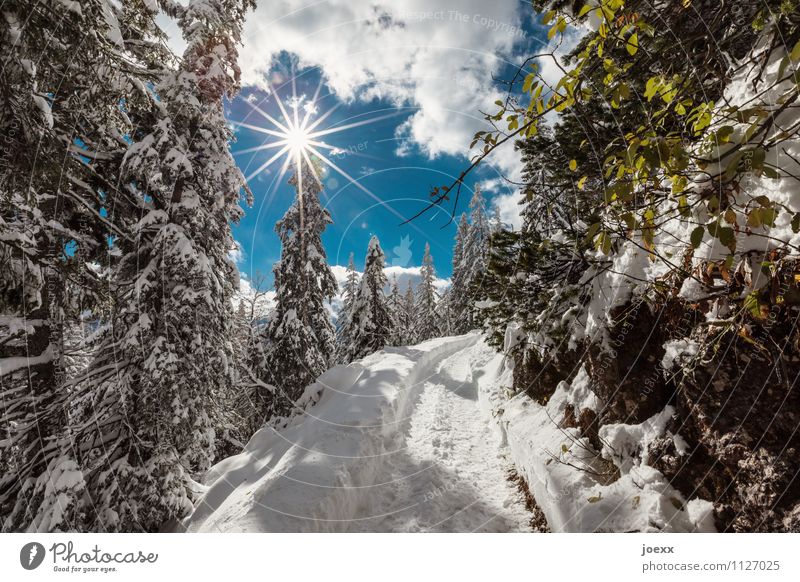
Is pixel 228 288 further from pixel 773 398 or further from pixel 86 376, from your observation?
pixel 773 398

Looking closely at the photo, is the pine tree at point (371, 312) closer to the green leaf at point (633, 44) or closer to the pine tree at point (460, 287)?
the pine tree at point (460, 287)

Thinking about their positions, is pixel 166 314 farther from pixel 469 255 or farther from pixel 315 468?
pixel 469 255

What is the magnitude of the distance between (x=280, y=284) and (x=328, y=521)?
45.7ft

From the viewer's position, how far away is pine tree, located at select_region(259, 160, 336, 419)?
622 inches

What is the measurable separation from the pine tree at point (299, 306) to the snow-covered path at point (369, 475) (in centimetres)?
606

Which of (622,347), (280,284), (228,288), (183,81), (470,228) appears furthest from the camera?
(470,228)

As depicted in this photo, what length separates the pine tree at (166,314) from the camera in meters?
6.36

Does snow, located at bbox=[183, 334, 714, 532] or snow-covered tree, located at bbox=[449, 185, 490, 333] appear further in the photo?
snow-covered tree, located at bbox=[449, 185, 490, 333]

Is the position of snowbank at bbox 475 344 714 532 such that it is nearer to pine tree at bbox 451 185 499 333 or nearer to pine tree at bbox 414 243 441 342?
pine tree at bbox 451 185 499 333

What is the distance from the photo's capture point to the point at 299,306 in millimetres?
16578

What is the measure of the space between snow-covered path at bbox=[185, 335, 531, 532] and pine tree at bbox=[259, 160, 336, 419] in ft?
19.9

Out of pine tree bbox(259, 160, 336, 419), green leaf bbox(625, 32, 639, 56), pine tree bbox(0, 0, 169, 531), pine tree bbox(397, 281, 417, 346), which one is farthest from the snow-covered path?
pine tree bbox(397, 281, 417, 346)

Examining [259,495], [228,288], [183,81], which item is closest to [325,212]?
[228,288]

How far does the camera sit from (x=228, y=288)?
888 centimetres
